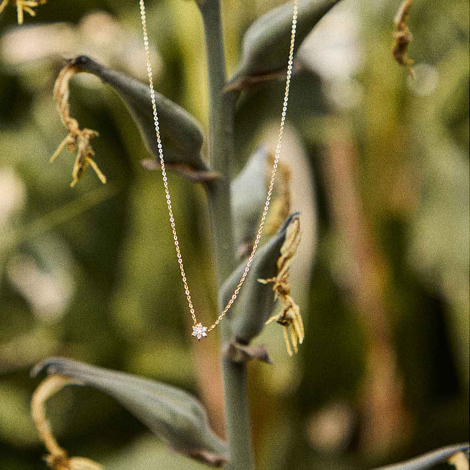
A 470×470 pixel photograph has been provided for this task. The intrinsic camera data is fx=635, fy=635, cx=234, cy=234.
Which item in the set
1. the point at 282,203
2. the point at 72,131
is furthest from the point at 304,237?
the point at 72,131

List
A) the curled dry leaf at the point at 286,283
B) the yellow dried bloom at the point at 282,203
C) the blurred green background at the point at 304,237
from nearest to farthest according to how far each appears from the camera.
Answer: the curled dry leaf at the point at 286,283 < the yellow dried bloom at the point at 282,203 < the blurred green background at the point at 304,237

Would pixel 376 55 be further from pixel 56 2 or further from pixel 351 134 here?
pixel 56 2

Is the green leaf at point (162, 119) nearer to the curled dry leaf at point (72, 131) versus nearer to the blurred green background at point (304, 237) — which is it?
the curled dry leaf at point (72, 131)

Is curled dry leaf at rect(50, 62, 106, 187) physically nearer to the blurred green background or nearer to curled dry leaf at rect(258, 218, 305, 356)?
curled dry leaf at rect(258, 218, 305, 356)

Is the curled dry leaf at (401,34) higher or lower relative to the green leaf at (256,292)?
higher

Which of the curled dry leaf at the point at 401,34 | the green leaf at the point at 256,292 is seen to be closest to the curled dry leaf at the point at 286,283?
the green leaf at the point at 256,292

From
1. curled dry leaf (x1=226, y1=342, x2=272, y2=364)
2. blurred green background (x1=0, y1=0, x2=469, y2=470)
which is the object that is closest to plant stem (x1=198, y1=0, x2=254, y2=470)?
curled dry leaf (x1=226, y1=342, x2=272, y2=364)

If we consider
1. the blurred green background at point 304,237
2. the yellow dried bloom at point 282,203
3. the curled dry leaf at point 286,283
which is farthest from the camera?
the blurred green background at point 304,237
